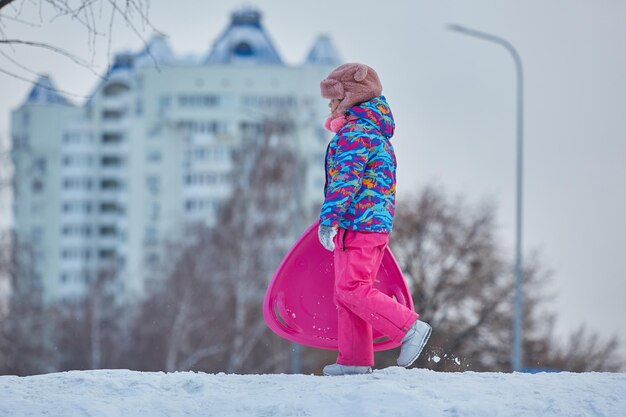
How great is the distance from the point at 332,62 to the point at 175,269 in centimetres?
6553

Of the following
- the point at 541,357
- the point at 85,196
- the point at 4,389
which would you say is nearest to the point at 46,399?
the point at 4,389

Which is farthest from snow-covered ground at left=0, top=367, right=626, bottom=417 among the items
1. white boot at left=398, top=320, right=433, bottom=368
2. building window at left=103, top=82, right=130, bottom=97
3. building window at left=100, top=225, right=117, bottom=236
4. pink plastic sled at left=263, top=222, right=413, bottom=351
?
building window at left=100, top=225, right=117, bottom=236

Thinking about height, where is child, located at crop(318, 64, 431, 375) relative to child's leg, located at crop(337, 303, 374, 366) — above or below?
above

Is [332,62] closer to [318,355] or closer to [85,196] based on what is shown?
[85,196]

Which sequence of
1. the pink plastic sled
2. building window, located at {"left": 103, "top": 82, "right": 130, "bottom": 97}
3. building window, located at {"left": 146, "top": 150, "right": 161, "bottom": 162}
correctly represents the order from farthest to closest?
1. building window, located at {"left": 103, "top": 82, "right": 130, "bottom": 97}
2. building window, located at {"left": 146, "top": 150, "right": 161, "bottom": 162}
3. the pink plastic sled

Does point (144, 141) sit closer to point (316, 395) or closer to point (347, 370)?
point (347, 370)

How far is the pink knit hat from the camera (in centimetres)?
881

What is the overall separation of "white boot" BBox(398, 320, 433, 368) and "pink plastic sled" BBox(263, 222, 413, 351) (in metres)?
0.53

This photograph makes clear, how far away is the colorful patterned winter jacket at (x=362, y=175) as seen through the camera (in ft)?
27.8

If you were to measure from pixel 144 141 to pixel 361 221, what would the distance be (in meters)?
105

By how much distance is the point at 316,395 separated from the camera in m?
7.88

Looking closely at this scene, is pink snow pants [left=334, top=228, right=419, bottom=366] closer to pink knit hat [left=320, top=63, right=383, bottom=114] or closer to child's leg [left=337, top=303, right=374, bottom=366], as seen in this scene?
child's leg [left=337, top=303, right=374, bottom=366]

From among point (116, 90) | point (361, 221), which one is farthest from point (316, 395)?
point (116, 90)

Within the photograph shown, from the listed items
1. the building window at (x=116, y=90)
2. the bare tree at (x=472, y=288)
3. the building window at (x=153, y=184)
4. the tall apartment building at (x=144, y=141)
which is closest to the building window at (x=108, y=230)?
the tall apartment building at (x=144, y=141)
